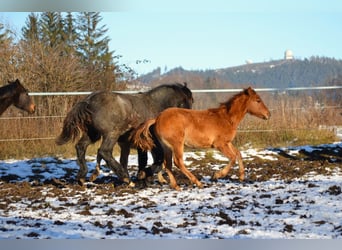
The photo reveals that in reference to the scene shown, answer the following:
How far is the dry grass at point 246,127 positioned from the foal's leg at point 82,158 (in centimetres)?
331

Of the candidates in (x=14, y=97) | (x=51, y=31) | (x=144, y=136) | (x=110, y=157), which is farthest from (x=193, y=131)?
(x=51, y=31)

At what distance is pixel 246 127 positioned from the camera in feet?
42.4

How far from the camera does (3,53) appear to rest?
14.2 m

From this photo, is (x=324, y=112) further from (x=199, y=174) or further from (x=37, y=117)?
(x=37, y=117)

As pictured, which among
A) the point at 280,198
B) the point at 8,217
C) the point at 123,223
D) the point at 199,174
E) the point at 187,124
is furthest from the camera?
the point at 199,174

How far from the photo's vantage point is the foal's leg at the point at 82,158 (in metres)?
7.77

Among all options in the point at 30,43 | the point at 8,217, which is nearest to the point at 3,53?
the point at 30,43

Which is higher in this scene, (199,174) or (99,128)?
(99,128)

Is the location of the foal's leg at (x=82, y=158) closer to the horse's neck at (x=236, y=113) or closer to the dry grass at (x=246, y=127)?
the horse's neck at (x=236, y=113)

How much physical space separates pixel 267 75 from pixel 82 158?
18.2 m

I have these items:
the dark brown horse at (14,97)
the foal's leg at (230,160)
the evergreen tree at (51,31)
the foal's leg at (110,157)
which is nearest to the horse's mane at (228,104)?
the foal's leg at (230,160)

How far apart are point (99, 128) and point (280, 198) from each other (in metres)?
3.04

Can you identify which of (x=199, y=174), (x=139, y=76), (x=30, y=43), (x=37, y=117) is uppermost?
(x=30, y=43)

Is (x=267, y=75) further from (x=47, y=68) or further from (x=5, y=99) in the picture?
(x=5, y=99)
